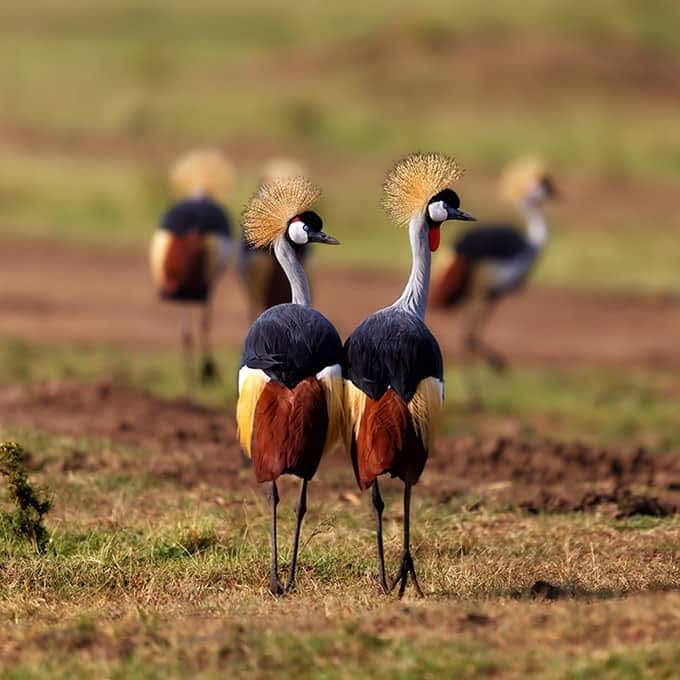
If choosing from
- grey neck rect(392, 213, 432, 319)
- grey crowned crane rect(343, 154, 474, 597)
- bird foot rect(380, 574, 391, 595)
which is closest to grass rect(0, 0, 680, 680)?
bird foot rect(380, 574, 391, 595)

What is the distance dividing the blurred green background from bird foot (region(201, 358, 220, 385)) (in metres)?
6.50

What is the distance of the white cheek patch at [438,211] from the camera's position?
6406 mm

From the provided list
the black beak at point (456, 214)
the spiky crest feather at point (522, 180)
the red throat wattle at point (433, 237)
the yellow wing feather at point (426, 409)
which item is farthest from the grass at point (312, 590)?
the spiky crest feather at point (522, 180)

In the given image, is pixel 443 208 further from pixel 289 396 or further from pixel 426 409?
pixel 289 396

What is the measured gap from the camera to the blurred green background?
20.8 m

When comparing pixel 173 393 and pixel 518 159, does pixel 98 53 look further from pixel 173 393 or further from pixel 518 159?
pixel 173 393

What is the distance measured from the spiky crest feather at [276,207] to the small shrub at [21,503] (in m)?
1.38

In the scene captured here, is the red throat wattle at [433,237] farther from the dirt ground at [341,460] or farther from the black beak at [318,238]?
the dirt ground at [341,460]

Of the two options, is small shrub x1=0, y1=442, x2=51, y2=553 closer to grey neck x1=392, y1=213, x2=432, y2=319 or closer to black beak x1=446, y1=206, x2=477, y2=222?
grey neck x1=392, y1=213, x2=432, y2=319

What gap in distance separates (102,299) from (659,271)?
20.7 ft

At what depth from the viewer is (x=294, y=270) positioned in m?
6.52

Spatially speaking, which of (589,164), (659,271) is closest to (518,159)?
(589,164)

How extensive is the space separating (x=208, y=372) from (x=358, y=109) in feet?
51.3

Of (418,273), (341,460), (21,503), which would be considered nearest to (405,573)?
(418,273)
